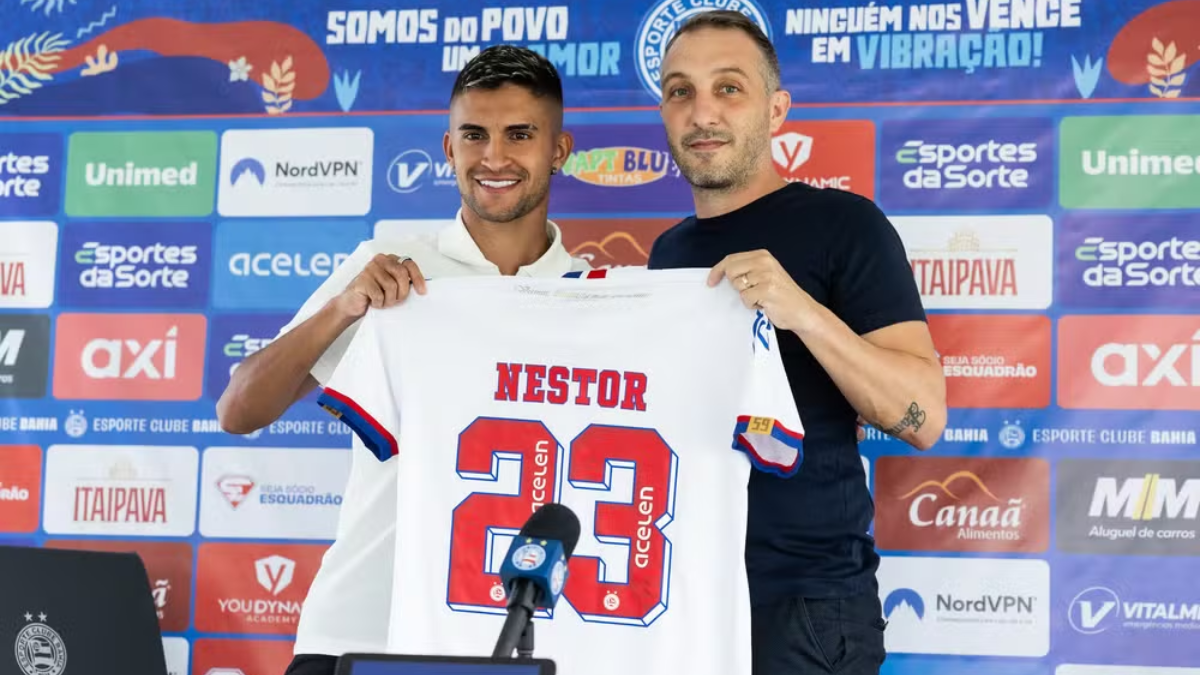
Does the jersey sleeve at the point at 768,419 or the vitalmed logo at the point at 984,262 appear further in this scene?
the vitalmed logo at the point at 984,262

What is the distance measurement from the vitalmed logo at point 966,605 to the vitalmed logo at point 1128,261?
2.21 ft

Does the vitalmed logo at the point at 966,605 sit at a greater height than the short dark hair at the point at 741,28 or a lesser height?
lesser

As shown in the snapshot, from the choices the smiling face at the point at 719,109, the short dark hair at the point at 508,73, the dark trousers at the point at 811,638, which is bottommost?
the dark trousers at the point at 811,638

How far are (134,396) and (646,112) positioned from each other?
1.60 meters

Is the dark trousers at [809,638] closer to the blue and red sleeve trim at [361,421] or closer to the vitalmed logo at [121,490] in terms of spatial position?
the blue and red sleeve trim at [361,421]

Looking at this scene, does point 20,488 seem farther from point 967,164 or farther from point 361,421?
point 967,164

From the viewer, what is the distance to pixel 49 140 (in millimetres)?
3393

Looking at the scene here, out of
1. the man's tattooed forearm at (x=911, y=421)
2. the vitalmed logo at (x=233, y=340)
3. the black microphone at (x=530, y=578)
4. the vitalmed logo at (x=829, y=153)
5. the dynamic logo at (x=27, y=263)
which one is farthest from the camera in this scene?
the dynamic logo at (x=27, y=263)

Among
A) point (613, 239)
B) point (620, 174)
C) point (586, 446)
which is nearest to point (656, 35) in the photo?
point (620, 174)

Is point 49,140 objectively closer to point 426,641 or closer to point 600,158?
point 600,158

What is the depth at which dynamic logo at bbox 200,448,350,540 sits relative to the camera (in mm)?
3172

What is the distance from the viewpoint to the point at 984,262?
2938 mm

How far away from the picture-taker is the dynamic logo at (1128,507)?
2812 mm

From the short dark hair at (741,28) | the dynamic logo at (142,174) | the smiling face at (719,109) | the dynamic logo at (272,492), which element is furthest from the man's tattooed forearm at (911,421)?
the dynamic logo at (142,174)
